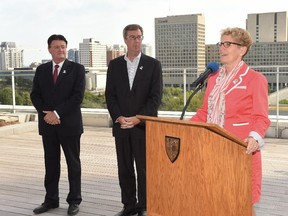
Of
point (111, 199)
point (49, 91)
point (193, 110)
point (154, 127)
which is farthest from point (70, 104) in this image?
point (193, 110)

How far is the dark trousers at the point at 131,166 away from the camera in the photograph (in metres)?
3.17

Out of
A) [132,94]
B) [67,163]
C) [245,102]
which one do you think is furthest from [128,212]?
[245,102]

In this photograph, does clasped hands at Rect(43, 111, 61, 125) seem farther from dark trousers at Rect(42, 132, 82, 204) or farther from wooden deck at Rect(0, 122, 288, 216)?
wooden deck at Rect(0, 122, 288, 216)

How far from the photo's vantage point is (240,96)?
6.48 ft

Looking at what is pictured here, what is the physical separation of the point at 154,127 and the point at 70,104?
1547mm

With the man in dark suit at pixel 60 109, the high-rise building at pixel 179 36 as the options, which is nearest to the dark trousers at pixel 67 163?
the man in dark suit at pixel 60 109

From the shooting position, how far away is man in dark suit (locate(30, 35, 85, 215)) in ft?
11.1

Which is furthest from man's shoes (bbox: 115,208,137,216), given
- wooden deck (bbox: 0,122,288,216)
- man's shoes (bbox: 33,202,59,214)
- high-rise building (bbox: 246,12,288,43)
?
high-rise building (bbox: 246,12,288,43)

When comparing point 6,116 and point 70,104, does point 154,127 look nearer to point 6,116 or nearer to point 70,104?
point 70,104

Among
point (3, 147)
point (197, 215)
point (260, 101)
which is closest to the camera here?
point (197, 215)

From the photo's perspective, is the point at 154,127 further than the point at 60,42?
No

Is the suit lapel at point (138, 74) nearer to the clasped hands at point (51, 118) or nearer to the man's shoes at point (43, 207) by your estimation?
the clasped hands at point (51, 118)

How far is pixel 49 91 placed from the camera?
3434mm

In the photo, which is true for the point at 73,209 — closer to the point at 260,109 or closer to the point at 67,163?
the point at 67,163
